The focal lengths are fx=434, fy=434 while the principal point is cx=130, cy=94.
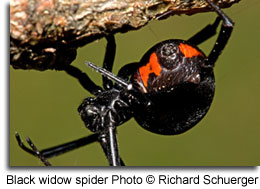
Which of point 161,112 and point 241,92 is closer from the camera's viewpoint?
point 161,112

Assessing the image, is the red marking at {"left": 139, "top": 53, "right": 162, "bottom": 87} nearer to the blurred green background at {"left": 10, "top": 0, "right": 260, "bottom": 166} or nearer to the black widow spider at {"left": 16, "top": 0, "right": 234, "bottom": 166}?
the black widow spider at {"left": 16, "top": 0, "right": 234, "bottom": 166}

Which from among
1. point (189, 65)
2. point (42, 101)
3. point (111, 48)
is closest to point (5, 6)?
point (111, 48)

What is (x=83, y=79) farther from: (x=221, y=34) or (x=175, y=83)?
(x=221, y=34)

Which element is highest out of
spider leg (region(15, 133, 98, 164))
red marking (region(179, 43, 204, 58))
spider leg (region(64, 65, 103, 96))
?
red marking (region(179, 43, 204, 58))

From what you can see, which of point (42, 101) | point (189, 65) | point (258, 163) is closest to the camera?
point (189, 65)

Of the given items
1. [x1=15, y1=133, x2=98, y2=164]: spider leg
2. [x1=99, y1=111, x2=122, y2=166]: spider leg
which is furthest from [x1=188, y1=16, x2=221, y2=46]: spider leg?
[x1=15, y1=133, x2=98, y2=164]: spider leg

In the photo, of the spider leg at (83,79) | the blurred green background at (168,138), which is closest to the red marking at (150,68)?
the spider leg at (83,79)

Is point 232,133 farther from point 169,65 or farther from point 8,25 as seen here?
point 8,25
